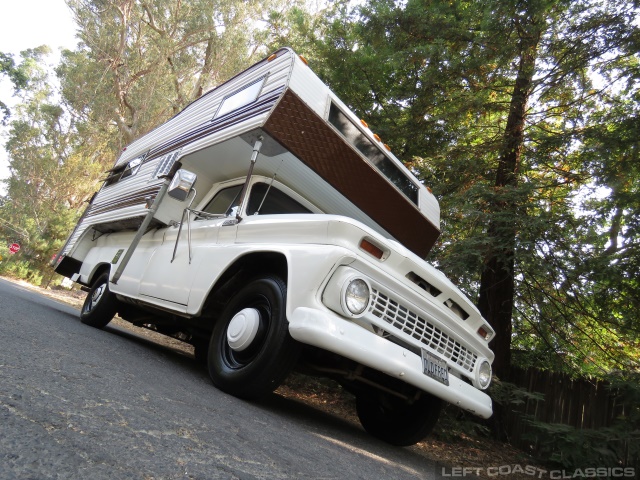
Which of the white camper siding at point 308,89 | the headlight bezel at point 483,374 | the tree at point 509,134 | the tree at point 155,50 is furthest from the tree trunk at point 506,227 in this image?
the tree at point 155,50

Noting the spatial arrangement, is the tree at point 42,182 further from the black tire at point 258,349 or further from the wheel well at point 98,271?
the black tire at point 258,349

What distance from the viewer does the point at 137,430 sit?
5.59 ft

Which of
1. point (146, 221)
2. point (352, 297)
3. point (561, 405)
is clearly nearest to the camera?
point (352, 297)

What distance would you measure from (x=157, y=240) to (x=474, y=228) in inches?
175

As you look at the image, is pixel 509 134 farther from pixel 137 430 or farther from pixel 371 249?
pixel 137 430

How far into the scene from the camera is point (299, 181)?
4.36 m

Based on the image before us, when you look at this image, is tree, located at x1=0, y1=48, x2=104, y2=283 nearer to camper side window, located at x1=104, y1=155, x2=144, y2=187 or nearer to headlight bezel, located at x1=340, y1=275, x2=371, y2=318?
camper side window, located at x1=104, y1=155, x2=144, y2=187

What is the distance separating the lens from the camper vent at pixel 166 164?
5.23 metres

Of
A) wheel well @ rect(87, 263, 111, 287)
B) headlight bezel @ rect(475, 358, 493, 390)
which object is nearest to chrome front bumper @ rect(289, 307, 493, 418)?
headlight bezel @ rect(475, 358, 493, 390)

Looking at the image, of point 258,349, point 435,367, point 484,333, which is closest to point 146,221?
point 258,349

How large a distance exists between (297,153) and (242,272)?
119 centimetres

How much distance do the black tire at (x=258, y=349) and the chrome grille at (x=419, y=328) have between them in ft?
1.94

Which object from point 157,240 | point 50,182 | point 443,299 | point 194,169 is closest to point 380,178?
point 443,299

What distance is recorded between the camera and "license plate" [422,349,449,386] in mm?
2848
